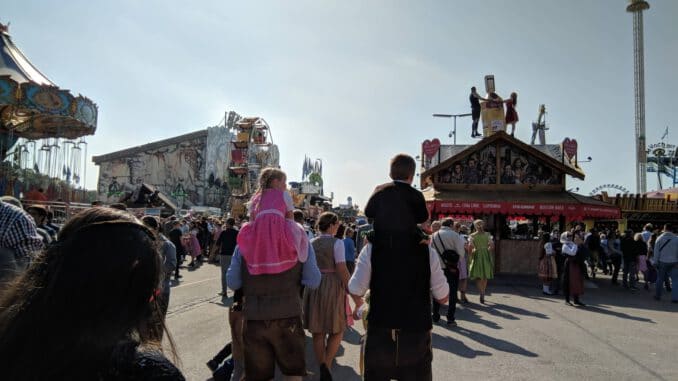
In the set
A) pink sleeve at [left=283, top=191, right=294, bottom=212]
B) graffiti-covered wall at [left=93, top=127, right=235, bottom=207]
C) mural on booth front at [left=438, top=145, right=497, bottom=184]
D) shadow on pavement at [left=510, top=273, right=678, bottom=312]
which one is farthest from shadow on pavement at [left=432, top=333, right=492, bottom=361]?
graffiti-covered wall at [left=93, top=127, right=235, bottom=207]

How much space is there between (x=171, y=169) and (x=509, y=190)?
48.3 meters

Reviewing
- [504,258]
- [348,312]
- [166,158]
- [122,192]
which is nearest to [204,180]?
[166,158]

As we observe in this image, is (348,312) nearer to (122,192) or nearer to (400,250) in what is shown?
(400,250)

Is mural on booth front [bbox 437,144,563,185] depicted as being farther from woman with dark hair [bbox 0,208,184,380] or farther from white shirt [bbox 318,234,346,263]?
woman with dark hair [bbox 0,208,184,380]

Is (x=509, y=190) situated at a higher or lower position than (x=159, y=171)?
lower

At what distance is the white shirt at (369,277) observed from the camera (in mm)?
3297

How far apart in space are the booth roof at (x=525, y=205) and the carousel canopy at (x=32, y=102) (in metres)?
16.3

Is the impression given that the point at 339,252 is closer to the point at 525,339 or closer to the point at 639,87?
the point at 525,339

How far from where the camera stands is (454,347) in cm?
660

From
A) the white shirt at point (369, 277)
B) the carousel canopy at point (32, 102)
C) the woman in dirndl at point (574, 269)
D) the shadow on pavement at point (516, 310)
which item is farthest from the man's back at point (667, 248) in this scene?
the carousel canopy at point (32, 102)

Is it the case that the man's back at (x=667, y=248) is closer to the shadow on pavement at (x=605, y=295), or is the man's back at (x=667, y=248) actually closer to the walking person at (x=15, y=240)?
the shadow on pavement at (x=605, y=295)

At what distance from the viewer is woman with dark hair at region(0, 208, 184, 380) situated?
1.04m

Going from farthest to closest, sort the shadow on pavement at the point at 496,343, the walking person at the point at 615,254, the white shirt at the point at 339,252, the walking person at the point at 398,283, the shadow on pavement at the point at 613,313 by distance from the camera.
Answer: the walking person at the point at 615,254, the shadow on pavement at the point at 613,313, the shadow on pavement at the point at 496,343, the white shirt at the point at 339,252, the walking person at the point at 398,283

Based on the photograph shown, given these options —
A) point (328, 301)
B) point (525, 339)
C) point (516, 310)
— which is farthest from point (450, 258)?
point (516, 310)
